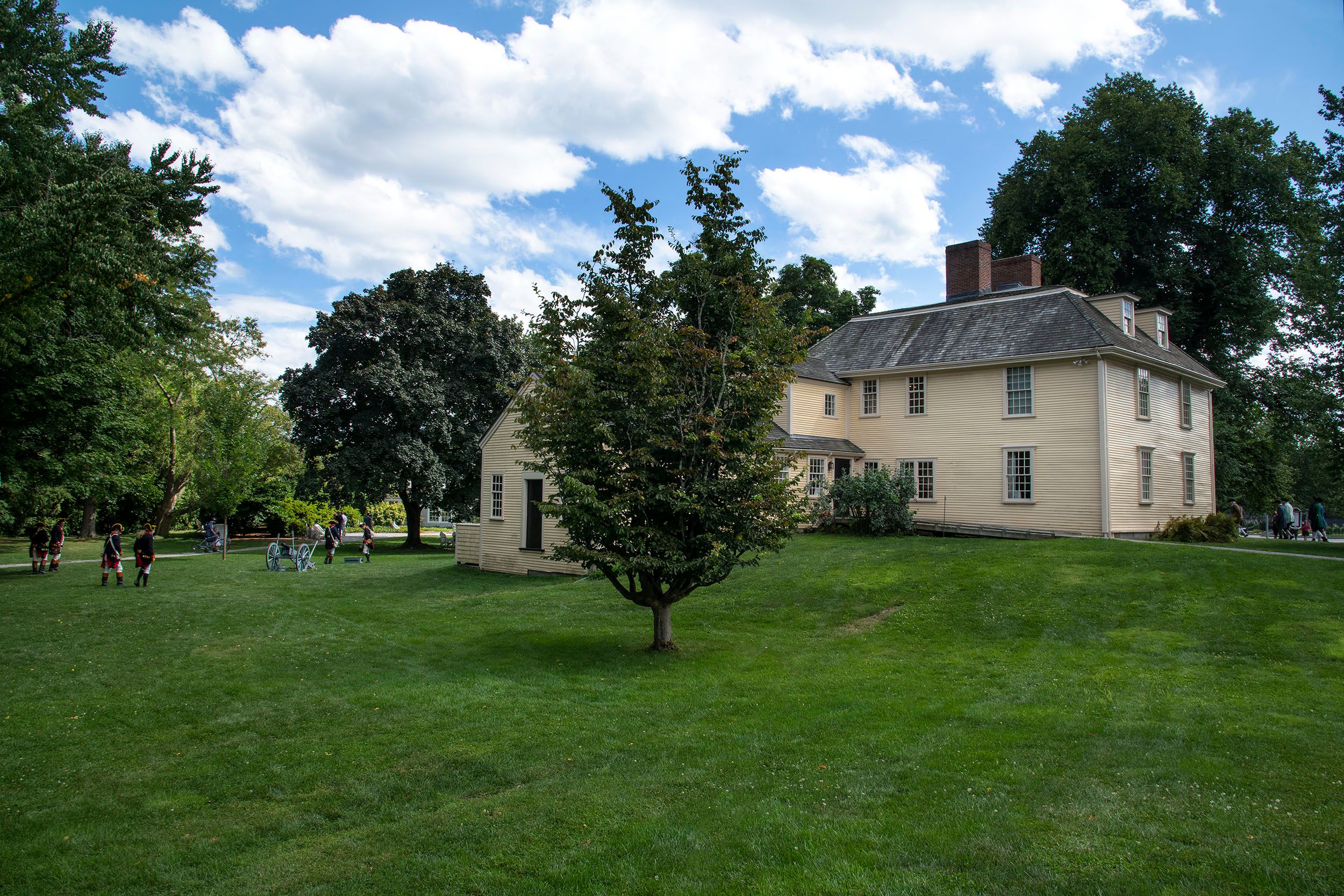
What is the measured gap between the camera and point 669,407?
1241 cm

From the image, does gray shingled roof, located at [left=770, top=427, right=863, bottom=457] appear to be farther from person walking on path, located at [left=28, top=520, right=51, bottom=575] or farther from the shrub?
person walking on path, located at [left=28, top=520, right=51, bottom=575]

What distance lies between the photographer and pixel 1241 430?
37.1 metres

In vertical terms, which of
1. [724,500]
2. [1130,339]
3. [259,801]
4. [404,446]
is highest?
[1130,339]

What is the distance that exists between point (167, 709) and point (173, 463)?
36.6 meters

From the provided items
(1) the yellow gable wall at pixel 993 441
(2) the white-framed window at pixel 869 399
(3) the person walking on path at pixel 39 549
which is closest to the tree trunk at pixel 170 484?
(3) the person walking on path at pixel 39 549

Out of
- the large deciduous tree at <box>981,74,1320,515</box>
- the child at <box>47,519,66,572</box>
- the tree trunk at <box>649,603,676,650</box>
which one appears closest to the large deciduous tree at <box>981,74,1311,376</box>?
the large deciduous tree at <box>981,74,1320,515</box>

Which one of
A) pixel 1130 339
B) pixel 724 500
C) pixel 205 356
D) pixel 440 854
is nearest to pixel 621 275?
pixel 724 500

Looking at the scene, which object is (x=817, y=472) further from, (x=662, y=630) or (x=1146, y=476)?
(x=662, y=630)

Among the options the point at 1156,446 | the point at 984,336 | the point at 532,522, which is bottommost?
the point at 532,522

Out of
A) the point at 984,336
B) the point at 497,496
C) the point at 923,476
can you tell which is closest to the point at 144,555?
the point at 497,496

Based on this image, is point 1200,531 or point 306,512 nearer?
point 1200,531

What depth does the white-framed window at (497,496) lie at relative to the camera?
85.0 feet

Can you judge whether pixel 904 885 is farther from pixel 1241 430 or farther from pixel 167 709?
pixel 1241 430

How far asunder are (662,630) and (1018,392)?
17.6 m
